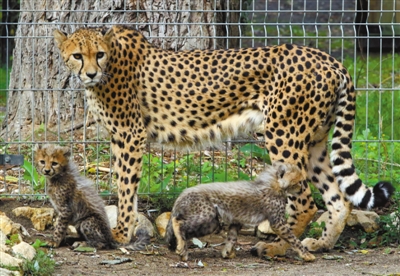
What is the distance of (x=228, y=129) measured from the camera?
7086 millimetres

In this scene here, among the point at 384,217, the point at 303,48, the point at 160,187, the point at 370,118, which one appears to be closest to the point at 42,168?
the point at 160,187

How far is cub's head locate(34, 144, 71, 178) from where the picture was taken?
21.3 ft

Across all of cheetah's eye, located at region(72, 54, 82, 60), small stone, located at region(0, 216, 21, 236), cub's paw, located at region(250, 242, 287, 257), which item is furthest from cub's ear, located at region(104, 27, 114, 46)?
cub's paw, located at region(250, 242, 287, 257)

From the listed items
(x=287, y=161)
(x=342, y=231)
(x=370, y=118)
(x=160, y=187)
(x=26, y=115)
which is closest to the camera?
(x=287, y=161)

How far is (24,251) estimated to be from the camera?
576 cm

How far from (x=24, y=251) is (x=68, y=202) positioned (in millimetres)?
881

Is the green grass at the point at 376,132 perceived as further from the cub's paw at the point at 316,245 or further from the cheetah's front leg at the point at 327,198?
the cub's paw at the point at 316,245

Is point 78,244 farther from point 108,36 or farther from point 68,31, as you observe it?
point 68,31

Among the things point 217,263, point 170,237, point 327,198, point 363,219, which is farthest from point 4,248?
point 363,219

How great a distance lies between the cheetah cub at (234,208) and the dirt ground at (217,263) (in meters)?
0.14

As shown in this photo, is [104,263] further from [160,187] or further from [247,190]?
[160,187]

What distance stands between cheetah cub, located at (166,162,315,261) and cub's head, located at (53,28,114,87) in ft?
4.16

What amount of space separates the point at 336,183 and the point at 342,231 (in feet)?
1.50

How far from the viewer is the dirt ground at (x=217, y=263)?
6031 millimetres
